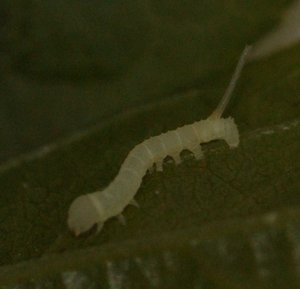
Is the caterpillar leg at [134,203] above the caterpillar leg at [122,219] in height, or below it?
above

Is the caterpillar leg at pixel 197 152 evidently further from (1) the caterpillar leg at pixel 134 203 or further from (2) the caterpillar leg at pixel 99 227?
(2) the caterpillar leg at pixel 99 227

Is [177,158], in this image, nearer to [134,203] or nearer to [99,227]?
[134,203]

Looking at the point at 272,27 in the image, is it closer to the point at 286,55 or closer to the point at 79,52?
the point at 286,55

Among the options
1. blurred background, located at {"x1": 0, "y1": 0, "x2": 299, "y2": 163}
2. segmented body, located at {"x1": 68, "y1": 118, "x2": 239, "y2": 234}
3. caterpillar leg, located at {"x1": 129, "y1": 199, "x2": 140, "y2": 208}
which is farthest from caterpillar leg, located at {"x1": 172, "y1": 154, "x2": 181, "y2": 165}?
blurred background, located at {"x1": 0, "y1": 0, "x2": 299, "y2": 163}

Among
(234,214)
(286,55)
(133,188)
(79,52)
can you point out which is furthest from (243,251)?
(79,52)

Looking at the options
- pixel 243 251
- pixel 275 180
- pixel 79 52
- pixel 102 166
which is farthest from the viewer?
pixel 79 52

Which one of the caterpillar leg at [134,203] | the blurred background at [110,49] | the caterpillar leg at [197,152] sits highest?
the blurred background at [110,49]

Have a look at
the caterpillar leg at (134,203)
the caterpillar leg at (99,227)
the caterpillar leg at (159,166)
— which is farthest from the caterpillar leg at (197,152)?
the caterpillar leg at (99,227)

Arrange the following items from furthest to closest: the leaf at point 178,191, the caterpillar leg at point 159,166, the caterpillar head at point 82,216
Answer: the caterpillar leg at point 159,166
the caterpillar head at point 82,216
the leaf at point 178,191
